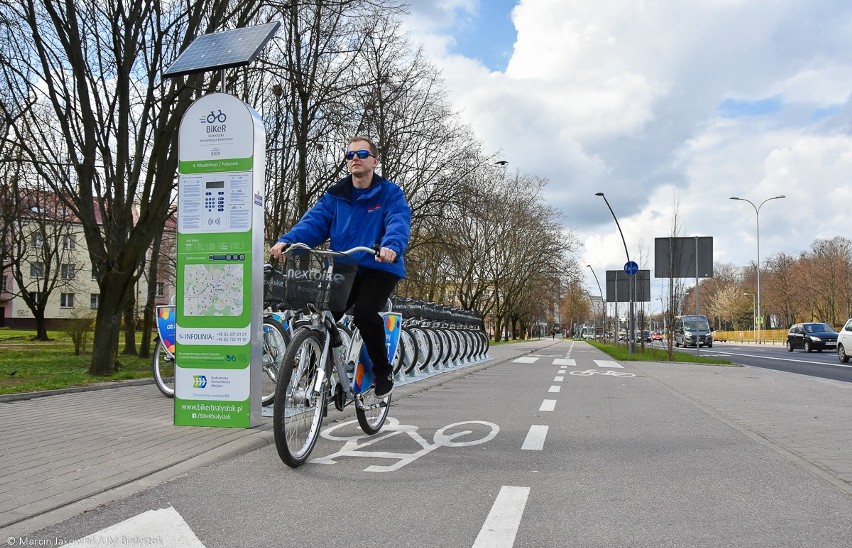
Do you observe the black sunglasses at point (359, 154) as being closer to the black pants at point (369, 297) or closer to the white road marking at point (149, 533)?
the black pants at point (369, 297)

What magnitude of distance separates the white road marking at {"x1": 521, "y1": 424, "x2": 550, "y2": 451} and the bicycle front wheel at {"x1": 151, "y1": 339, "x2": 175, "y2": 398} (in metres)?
4.20

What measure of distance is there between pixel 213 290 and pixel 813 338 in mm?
37091

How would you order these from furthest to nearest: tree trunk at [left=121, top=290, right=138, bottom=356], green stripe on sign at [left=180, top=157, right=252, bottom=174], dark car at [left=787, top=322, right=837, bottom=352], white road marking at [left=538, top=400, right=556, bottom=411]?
dark car at [left=787, top=322, right=837, bottom=352] → tree trunk at [left=121, top=290, right=138, bottom=356] → white road marking at [left=538, top=400, right=556, bottom=411] → green stripe on sign at [left=180, top=157, right=252, bottom=174]

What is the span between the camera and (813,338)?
3672cm

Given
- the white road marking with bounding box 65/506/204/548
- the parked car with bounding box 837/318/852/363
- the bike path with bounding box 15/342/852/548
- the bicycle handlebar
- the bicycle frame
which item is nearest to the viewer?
the white road marking with bounding box 65/506/204/548

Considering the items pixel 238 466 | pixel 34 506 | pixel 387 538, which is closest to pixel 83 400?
pixel 238 466

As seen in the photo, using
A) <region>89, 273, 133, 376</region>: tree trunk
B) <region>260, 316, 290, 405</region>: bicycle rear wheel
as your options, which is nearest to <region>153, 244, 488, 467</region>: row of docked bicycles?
<region>260, 316, 290, 405</region>: bicycle rear wheel

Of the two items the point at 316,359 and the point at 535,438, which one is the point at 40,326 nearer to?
the point at 535,438

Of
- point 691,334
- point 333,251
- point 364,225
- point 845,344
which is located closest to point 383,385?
point 364,225

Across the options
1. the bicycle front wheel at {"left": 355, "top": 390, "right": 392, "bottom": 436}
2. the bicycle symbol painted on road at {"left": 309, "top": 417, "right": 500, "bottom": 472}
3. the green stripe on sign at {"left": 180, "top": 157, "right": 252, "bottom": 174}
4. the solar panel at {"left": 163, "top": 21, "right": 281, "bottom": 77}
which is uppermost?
the solar panel at {"left": 163, "top": 21, "right": 281, "bottom": 77}

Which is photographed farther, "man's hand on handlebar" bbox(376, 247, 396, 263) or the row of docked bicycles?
"man's hand on handlebar" bbox(376, 247, 396, 263)

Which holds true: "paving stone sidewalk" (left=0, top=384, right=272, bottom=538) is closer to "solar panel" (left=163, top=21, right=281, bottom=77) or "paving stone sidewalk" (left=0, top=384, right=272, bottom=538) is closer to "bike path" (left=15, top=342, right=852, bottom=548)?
"bike path" (left=15, top=342, right=852, bottom=548)

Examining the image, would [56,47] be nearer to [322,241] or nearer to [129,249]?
[129,249]

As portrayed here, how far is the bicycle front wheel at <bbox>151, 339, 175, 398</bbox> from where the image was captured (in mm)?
8656
